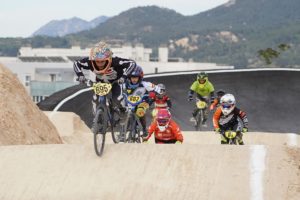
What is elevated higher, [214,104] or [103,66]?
[103,66]

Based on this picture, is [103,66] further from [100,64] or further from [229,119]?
[229,119]

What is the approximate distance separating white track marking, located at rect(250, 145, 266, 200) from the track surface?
17552mm

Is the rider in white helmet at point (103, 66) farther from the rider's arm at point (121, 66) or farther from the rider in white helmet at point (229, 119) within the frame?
the rider in white helmet at point (229, 119)

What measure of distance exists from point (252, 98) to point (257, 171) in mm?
22634

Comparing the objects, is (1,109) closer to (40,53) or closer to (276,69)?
(276,69)

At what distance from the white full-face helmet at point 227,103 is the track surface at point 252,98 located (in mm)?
14749

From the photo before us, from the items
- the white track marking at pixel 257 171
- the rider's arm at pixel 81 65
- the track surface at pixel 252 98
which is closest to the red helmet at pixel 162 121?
the rider's arm at pixel 81 65

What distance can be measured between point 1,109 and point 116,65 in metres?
3.45

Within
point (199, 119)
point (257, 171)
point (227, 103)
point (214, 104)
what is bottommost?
point (199, 119)

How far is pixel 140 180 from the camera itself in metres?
9.45

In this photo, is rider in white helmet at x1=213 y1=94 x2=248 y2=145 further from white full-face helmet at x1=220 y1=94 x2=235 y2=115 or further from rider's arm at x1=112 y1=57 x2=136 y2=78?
rider's arm at x1=112 y1=57 x2=136 y2=78

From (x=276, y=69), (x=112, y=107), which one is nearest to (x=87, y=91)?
(x=276, y=69)

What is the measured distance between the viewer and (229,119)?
13.4 metres

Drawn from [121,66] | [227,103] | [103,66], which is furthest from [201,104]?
[103,66]
